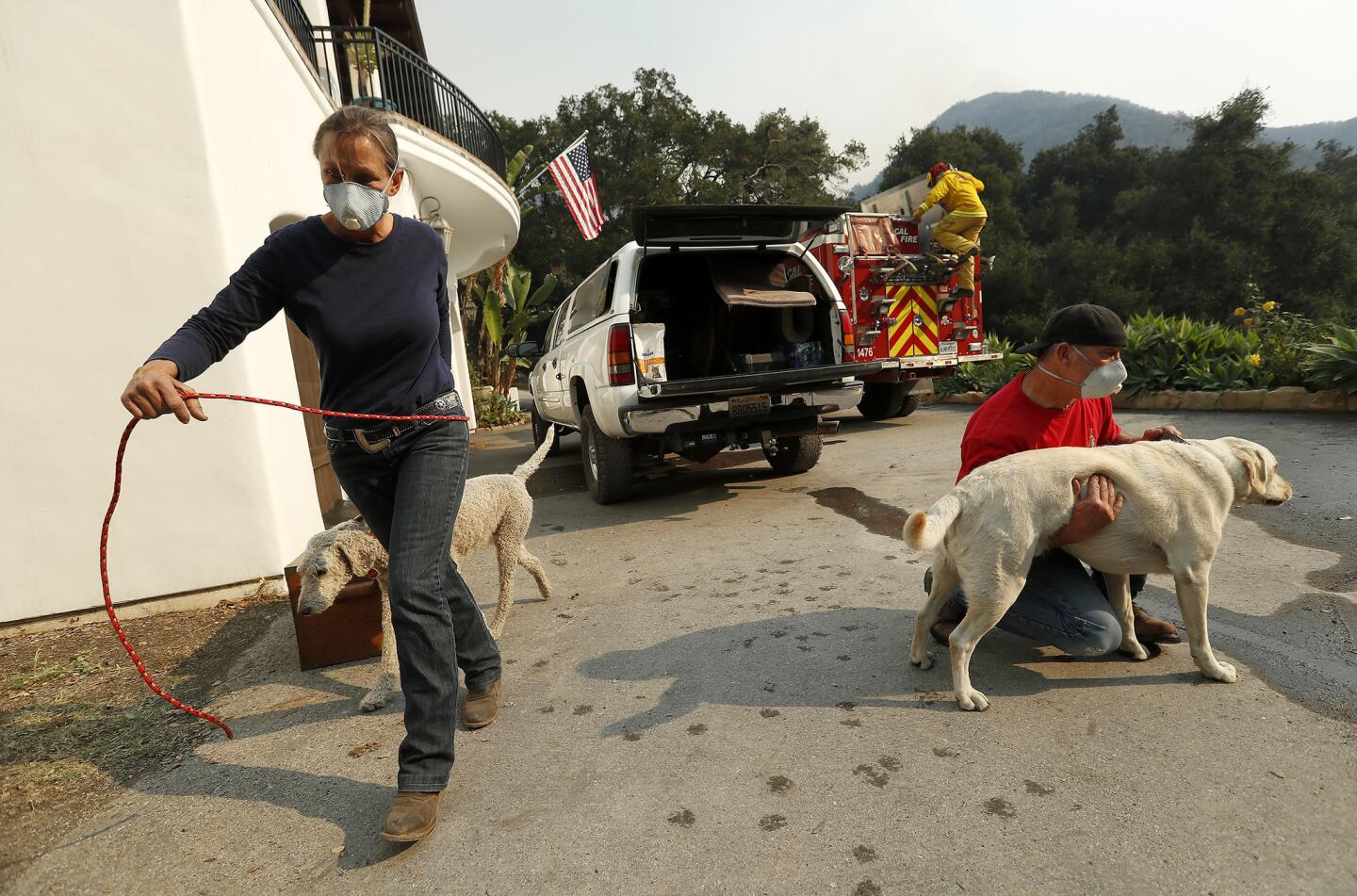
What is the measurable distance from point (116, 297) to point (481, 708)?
11.0 ft

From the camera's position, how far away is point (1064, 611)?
8.37 feet

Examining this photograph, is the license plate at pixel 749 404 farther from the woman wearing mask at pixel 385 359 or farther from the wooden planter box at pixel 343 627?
the woman wearing mask at pixel 385 359

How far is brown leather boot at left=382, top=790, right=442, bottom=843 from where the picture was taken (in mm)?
1957

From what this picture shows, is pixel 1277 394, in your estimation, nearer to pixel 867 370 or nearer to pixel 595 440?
pixel 867 370

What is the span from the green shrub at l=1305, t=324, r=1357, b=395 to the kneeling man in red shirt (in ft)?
18.9

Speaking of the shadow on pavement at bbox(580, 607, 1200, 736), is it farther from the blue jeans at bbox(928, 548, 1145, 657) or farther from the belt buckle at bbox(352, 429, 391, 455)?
the belt buckle at bbox(352, 429, 391, 455)

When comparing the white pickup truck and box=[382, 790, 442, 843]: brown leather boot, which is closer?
box=[382, 790, 442, 843]: brown leather boot

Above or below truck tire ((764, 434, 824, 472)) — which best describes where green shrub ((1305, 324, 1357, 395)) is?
above

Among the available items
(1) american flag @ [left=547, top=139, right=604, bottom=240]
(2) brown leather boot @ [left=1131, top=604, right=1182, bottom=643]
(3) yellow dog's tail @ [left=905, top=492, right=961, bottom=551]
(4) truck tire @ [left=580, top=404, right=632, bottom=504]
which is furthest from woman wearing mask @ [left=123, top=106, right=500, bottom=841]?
(1) american flag @ [left=547, top=139, right=604, bottom=240]

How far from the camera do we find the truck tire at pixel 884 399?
32.8ft

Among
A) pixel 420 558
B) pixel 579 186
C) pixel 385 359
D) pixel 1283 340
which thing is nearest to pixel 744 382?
pixel 385 359

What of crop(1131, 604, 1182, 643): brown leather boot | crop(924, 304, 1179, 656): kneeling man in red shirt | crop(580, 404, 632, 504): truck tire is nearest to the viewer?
crop(924, 304, 1179, 656): kneeling man in red shirt

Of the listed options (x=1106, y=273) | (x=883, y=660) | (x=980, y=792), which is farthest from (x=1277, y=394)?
(x=1106, y=273)

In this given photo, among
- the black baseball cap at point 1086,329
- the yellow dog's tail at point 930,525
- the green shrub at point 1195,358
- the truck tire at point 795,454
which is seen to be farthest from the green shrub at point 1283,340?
the yellow dog's tail at point 930,525
